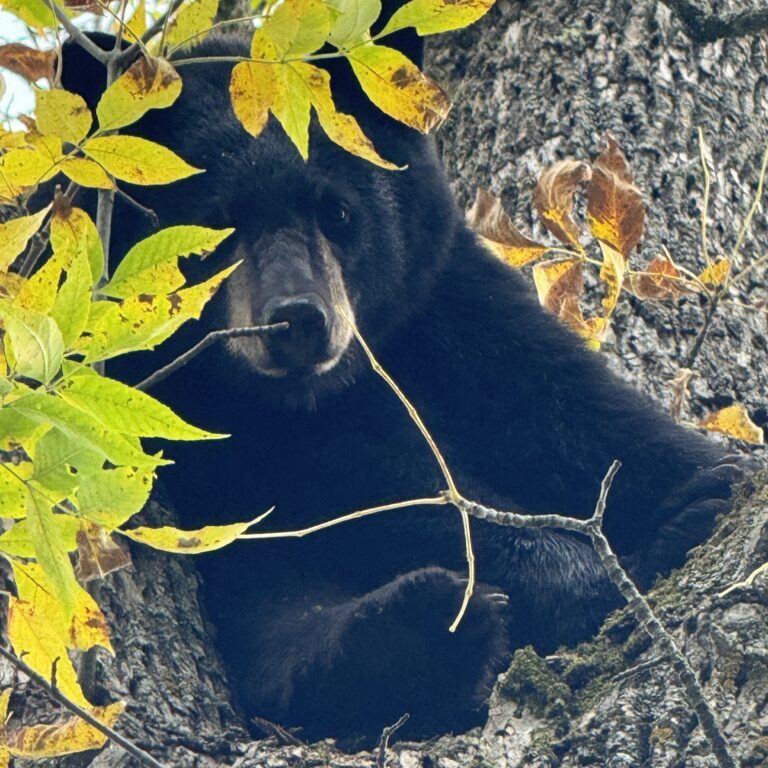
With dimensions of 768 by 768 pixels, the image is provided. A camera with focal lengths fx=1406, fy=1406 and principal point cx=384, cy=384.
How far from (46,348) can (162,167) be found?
0.55 metres

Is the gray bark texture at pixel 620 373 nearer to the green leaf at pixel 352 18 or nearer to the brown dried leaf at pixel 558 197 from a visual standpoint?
the brown dried leaf at pixel 558 197

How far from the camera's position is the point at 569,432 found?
4121 millimetres

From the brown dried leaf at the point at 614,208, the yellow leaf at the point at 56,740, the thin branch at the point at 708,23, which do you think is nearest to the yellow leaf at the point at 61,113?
the yellow leaf at the point at 56,740

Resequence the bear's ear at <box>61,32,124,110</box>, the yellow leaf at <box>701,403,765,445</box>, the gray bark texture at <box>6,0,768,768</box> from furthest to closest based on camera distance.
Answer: the bear's ear at <box>61,32,124,110</box>, the yellow leaf at <box>701,403,765,445</box>, the gray bark texture at <box>6,0,768,768</box>

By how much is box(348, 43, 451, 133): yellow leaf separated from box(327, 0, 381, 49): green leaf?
0.04 meters

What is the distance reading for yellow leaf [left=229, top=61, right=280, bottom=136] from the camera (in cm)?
214

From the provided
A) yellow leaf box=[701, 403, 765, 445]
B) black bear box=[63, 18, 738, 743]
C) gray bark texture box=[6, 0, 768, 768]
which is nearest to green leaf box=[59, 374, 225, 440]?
gray bark texture box=[6, 0, 768, 768]

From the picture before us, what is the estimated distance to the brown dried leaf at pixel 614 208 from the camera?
104 inches

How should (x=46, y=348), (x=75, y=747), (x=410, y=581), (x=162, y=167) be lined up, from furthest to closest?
(x=410, y=581)
(x=75, y=747)
(x=162, y=167)
(x=46, y=348)

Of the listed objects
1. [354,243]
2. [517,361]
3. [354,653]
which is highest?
[354,243]

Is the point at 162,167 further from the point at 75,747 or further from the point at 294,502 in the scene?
the point at 294,502

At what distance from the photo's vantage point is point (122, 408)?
1.61 meters

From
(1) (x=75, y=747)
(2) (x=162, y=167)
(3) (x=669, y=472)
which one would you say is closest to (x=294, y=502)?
(3) (x=669, y=472)

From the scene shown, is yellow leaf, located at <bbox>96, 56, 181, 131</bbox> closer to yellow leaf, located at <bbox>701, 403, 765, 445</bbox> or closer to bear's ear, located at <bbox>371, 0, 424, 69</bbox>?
yellow leaf, located at <bbox>701, 403, 765, 445</bbox>
